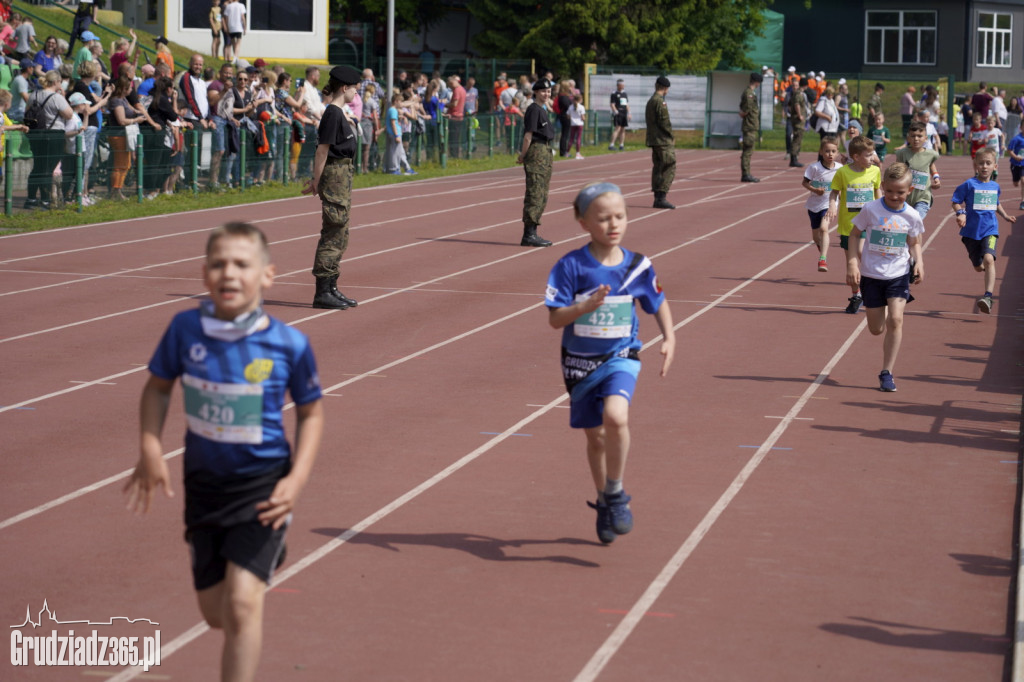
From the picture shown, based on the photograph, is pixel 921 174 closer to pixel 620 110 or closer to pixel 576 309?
pixel 576 309

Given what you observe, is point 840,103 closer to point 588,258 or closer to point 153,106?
point 153,106

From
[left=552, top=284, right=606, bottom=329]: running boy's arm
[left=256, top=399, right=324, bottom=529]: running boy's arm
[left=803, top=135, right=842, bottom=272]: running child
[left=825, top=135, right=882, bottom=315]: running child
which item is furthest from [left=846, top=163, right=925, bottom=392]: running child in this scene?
[left=256, top=399, right=324, bottom=529]: running boy's arm

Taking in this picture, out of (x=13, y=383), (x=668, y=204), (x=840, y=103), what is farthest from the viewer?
(x=840, y=103)

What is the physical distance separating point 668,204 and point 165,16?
23.6 meters

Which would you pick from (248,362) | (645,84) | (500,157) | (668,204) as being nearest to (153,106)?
(668,204)

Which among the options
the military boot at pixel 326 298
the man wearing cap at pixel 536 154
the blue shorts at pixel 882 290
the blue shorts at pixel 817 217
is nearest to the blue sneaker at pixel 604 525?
the blue shorts at pixel 882 290

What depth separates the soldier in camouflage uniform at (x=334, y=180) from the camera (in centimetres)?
1355

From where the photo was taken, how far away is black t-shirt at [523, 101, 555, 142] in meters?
19.0

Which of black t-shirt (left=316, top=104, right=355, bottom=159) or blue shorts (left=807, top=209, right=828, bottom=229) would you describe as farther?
blue shorts (left=807, top=209, right=828, bottom=229)

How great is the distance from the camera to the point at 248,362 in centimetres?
463

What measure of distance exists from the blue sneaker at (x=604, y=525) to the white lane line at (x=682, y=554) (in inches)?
13.0

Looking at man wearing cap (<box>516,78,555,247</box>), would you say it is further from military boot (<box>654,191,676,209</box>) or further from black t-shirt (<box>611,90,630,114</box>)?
black t-shirt (<box>611,90,630,114</box>)

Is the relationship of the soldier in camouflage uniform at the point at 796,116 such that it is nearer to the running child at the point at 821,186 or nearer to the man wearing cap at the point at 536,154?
the man wearing cap at the point at 536,154

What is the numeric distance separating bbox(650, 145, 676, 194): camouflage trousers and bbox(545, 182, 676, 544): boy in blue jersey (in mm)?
18479
